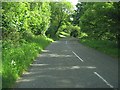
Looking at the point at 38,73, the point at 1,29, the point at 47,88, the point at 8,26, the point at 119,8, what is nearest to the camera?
the point at 47,88

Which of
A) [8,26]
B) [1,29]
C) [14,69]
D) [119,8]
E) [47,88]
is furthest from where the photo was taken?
[119,8]

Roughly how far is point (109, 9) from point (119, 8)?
3.38 feet

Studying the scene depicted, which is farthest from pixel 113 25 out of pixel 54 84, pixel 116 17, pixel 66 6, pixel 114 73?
pixel 66 6

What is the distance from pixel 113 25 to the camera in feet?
92.5

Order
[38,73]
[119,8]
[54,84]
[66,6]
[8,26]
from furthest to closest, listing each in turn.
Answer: [66,6] → [119,8] → [8,26] → [38,73] → [54,84]

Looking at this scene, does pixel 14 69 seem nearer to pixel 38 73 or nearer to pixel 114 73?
pixel 38 73

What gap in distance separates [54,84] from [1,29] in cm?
1193

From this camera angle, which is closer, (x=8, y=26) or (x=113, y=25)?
(x=8, y=26)

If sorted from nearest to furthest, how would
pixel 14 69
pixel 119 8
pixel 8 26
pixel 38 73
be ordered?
pixel 14 69 → pixel 38 73 → pixel 8 26 → pixel 119 8

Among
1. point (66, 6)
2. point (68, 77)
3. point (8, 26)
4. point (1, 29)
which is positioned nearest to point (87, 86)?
point (68, 77)

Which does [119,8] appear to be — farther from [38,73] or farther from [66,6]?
[66,6]

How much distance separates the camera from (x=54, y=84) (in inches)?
479

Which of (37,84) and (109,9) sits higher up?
(109,9)

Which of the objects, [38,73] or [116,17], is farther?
[116,17]
